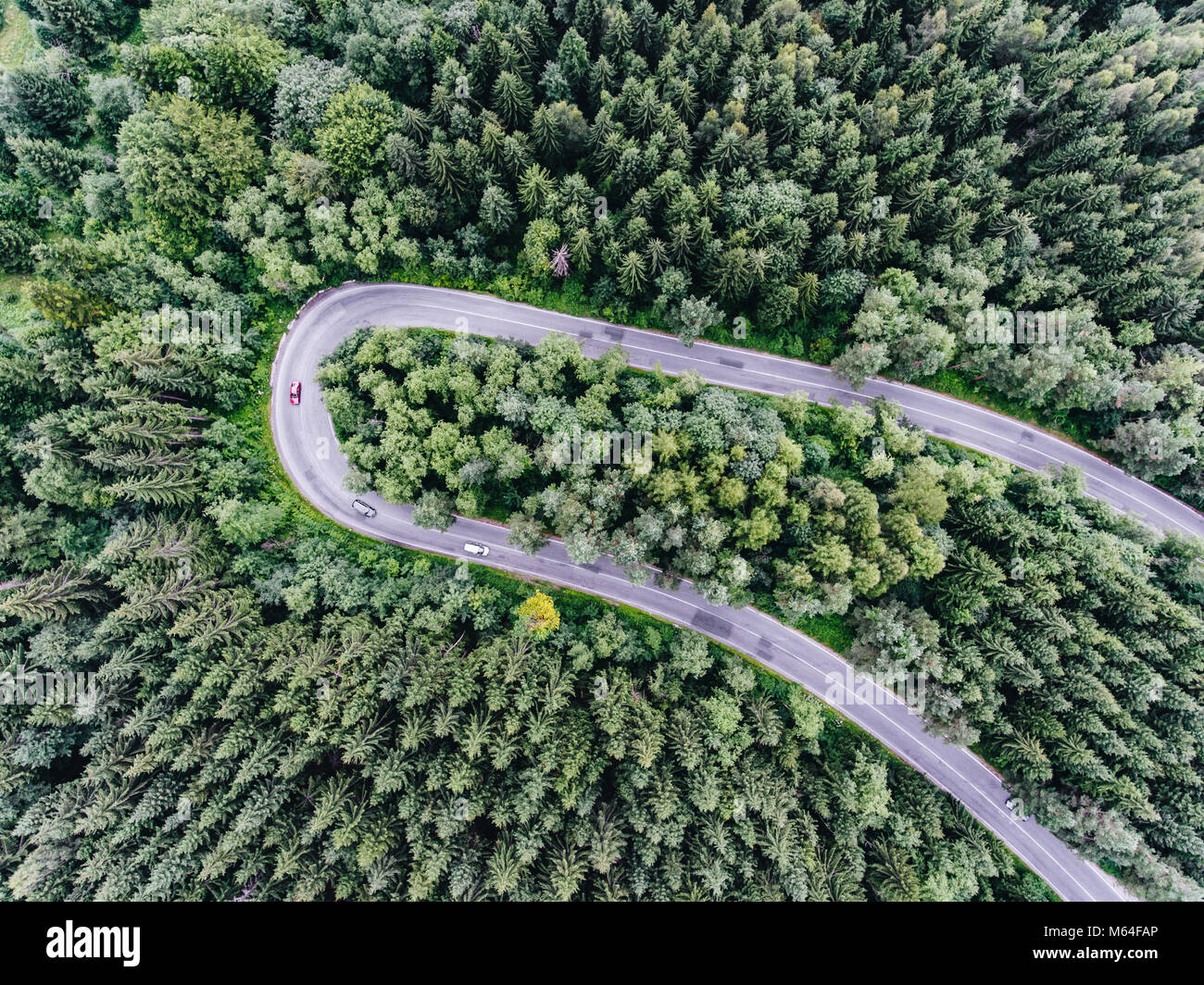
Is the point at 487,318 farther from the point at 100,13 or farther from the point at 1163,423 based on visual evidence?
the point at 1163,423

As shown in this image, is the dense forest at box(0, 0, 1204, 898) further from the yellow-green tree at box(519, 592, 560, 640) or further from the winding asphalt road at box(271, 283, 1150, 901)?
the winding asphalt road at box(271, 283, 1150, 901)

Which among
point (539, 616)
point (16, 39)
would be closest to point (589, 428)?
point (539, 616)

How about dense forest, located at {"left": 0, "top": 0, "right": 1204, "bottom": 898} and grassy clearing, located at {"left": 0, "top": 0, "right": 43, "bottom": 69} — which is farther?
grassy clearing, located at {"left": 0, "top": 0, "right": 43, "bottom": 69}

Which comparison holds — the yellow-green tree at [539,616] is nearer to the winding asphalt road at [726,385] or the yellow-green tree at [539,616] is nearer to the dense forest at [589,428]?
the dense forest at [589,428]

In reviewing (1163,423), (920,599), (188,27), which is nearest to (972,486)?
(920,599)

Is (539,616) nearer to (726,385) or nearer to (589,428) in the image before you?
(589,428)

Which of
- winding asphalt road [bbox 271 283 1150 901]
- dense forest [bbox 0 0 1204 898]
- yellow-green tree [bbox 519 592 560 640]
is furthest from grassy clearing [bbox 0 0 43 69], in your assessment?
yellow-green tree [bbox 519 592 560 640]
